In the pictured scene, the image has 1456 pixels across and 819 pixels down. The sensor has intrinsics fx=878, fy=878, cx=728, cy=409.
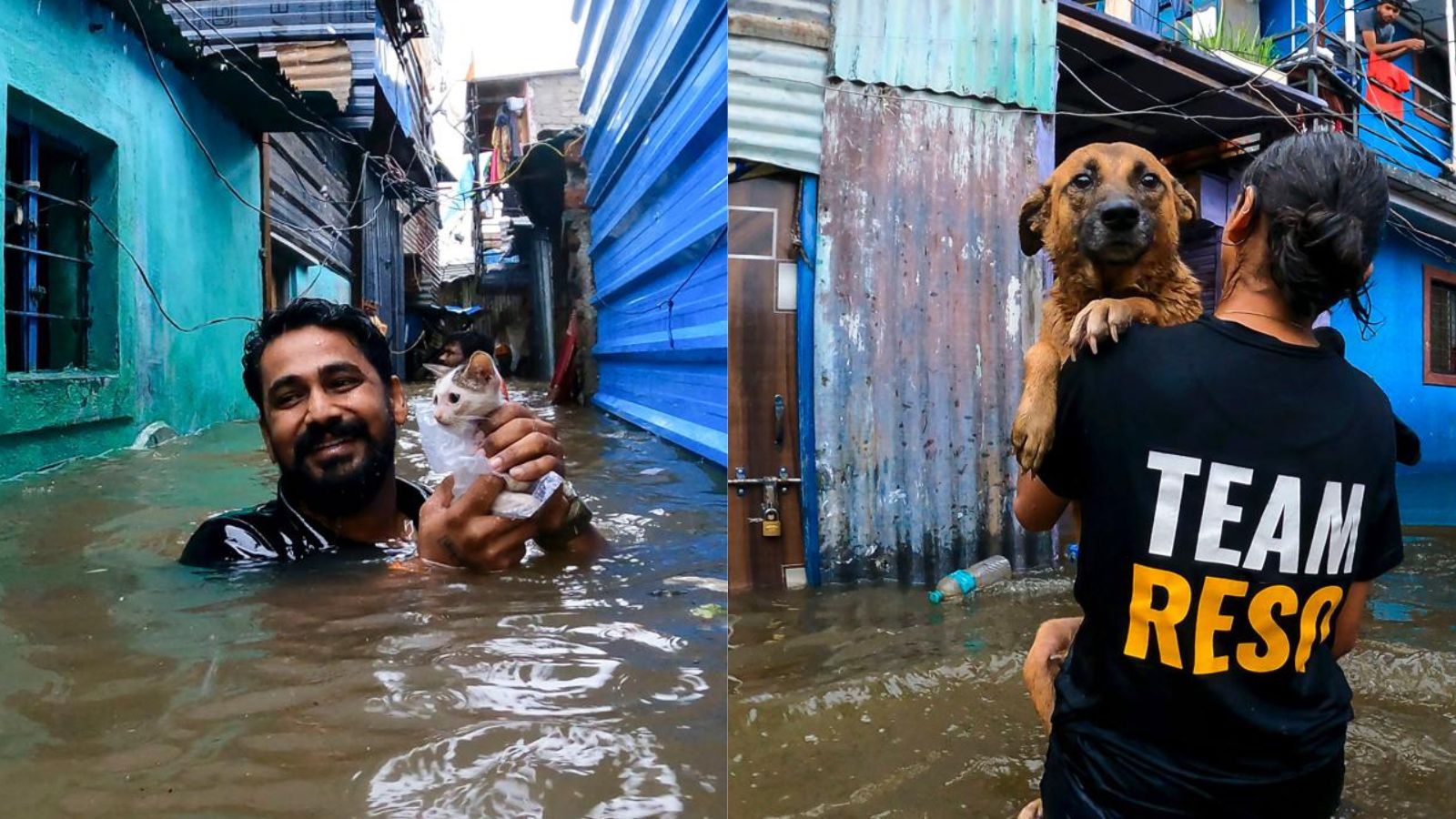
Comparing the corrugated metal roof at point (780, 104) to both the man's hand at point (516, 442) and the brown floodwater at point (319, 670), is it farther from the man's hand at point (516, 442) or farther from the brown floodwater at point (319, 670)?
the man's hand at point (516, 442)

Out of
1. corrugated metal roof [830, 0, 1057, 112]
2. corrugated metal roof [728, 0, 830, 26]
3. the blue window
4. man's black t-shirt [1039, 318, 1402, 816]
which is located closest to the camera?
man's black t-shirt [1039, 318, 1402, 816]

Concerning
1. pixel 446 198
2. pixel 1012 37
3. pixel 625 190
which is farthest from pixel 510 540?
pixel 1012 37

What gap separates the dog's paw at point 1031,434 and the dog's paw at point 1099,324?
142mm

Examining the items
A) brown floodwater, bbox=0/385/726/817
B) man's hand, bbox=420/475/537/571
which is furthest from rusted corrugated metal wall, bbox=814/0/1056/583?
man's hand, bbox=420/475/537/571

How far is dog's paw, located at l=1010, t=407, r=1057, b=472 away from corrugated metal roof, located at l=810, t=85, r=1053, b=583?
82.8 inches

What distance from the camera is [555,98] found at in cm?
198

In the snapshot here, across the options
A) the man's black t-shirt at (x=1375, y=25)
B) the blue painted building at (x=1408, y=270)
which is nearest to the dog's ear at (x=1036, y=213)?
the blue painted building at (x=1408, y=270)

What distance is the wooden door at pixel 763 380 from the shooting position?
11.4 feet

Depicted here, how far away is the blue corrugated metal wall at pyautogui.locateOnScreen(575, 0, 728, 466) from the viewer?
7.10 ft

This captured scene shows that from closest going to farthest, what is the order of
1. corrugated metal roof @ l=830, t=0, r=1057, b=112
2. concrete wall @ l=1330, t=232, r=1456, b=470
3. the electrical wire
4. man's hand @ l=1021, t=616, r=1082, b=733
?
man's hand @ l=1021, t=616, r=1082, b=733
the electrical wire
corrugated metal roof @ l=830, t=0, r=1057, b=112
concrete wall @ l=1330, t=232, r=1456, b=470

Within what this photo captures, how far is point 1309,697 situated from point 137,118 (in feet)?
7.83

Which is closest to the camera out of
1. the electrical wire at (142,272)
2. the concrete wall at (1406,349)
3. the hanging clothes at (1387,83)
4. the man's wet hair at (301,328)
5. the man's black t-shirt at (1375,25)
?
the electrical wire at (142,272)

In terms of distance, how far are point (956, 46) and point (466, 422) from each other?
272cm

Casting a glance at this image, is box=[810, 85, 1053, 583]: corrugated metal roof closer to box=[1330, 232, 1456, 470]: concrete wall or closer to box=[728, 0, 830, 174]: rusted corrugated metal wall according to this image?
box=[728, 0, 830, 174]: rusted corrugated metal wall
